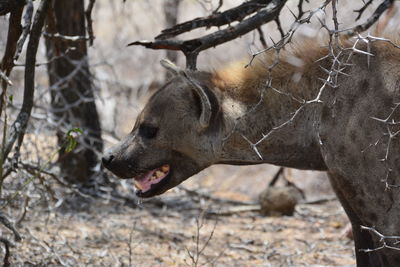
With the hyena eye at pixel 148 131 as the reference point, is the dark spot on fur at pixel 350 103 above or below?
above

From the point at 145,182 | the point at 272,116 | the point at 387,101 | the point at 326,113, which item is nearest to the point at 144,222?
the point at 145,182

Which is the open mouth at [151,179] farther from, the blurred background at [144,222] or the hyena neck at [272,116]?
the blurred background at [144,222]

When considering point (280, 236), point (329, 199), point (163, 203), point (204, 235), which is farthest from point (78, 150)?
point (329, 199)

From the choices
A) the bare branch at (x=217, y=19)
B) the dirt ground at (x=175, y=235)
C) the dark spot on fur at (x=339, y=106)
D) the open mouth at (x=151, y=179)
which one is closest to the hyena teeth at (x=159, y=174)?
the open mouth at (x=151, y=179)

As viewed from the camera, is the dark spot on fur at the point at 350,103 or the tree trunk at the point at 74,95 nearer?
the dark spot on fur at the point at 350,103

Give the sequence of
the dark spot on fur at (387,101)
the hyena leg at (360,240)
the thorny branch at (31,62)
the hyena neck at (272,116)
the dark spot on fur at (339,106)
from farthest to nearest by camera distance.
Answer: the thorny branch at (31,62), the hyena leg at (360,240), the hyena neck at (272,116), the dark spot on fur at (339,106), the dark spot on fur at (387,101)

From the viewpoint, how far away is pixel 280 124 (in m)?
3.37

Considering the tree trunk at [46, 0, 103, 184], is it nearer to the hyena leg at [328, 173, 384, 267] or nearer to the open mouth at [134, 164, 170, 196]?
the open mouth at [134, 164, 170, 196]

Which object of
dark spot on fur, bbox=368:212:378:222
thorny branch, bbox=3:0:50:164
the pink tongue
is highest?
thorny branch, bbox=3:0:50:164

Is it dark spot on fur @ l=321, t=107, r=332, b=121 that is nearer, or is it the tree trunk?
dark spot on fur @ l=321, t=107, r=332, b=121

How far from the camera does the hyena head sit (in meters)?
3.37

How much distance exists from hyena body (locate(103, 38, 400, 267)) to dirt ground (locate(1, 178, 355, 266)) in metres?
0.61

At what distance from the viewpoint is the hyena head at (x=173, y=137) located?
3369 mm

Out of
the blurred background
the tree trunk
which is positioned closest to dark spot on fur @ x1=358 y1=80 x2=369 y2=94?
the blurred background
